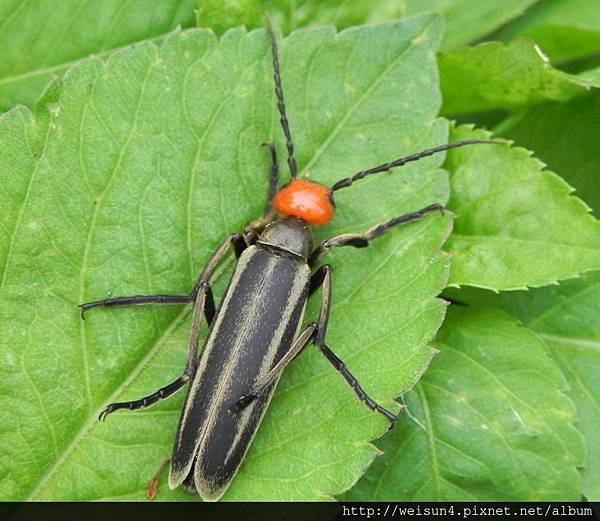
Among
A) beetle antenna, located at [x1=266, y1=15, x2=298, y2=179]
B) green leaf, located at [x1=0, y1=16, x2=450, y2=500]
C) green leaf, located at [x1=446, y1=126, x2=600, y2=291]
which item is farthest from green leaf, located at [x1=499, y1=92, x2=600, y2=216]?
beetle antenna, located at [x1=266, y1=15, x2=298, y2=179]

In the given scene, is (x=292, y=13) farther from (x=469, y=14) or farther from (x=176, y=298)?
(x=176, y=298)

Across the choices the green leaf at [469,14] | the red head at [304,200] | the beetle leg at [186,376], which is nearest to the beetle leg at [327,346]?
the red head at [304,200]

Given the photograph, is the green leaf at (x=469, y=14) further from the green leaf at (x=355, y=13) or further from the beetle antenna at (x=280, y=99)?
the beetle antenna at (x=280, y=99)

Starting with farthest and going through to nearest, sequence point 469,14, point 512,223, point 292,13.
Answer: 1. point 469,14
2. point 292,13
3. point 512,223

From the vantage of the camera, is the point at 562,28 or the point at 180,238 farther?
the point at 562,28

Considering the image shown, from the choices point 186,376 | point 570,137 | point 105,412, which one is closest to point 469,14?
point 570,137
